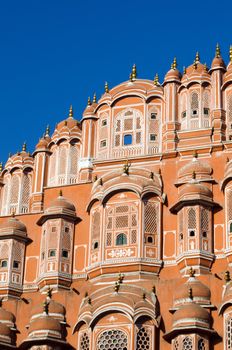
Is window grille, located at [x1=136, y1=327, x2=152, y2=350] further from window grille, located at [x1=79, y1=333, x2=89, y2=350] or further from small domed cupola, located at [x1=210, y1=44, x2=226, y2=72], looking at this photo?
small domed cupola, located at [x1=210, y1=44, x2=226, y2=72]

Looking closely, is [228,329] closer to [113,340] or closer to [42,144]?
[113,340]

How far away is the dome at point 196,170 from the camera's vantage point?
38656 mm

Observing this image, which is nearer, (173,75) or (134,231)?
(134,231)

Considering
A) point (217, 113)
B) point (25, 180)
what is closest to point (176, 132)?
point (217, 113)

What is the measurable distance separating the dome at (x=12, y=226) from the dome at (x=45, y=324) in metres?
5.77

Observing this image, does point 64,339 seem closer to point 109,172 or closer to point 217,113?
point 109,172

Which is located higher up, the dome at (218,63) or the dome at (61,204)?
the dome at (218,63)

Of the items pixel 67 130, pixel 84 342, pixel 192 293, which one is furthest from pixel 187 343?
pixel 67 130

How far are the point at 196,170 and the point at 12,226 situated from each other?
816 centimetres

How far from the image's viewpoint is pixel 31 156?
1845 inches

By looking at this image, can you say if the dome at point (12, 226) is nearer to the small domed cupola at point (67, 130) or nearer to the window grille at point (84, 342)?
the small domed cupola at point (67, 130)

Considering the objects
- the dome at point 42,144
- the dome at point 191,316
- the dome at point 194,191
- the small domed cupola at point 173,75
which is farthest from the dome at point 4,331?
the small domed cupola at point 173,75

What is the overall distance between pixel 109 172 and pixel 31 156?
7.65m

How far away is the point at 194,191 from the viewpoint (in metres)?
37.7
